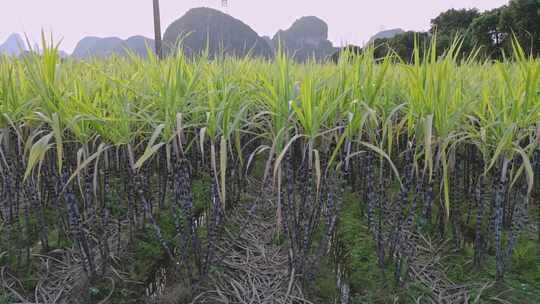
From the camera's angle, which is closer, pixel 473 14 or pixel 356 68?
pixel 356 68

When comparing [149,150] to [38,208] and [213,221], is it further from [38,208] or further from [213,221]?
[38,208]

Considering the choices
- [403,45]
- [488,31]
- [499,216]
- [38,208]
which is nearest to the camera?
[499,216]

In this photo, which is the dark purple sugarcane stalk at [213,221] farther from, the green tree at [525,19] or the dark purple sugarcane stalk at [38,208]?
the green tree at [525,19]

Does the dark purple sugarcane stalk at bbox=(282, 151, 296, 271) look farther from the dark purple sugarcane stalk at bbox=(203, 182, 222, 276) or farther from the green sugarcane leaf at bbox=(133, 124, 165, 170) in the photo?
the green sugarcane leaf at bbox=(133, 124, 165, 170)

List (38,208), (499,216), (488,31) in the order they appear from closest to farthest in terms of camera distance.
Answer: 1. (499,216)
2. (38,208)
3. (488,31)

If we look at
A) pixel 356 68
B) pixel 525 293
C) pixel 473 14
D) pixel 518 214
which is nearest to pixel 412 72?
pixel 356 68

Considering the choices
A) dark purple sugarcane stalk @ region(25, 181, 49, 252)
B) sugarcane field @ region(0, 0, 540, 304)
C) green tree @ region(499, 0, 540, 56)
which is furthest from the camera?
green tree @ region(499, 0, 540, 56)

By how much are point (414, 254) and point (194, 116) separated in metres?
1.12

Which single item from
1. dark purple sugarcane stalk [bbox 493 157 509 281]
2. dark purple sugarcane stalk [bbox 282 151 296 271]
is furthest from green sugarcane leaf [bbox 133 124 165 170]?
dark purple sugarcane stalk [bbox 493 157 509 281]

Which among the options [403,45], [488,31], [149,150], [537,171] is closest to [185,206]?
[149,150]

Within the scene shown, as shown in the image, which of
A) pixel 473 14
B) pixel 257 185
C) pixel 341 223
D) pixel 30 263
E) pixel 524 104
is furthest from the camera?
pixel 473 14

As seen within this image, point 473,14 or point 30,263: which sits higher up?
point 473,14

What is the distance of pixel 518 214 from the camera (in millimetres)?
1304

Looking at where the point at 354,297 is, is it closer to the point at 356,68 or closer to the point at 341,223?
the point at 341,223
